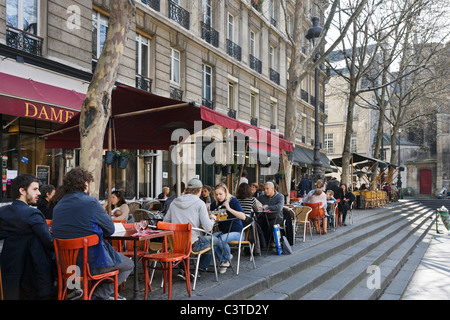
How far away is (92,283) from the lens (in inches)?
145

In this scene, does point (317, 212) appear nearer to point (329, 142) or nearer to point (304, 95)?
point (304, 95)

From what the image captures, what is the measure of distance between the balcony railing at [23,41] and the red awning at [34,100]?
1.03 metres

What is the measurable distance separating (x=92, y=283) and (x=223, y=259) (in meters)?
2.06

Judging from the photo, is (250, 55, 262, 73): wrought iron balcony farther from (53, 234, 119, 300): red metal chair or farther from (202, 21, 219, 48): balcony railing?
(53, 234, 119, 300): red metal chair

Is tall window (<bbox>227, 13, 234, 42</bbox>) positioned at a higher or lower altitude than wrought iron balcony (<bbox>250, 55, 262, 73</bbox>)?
higher

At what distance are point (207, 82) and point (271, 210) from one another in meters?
11.0

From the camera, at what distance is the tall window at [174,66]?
1470 cm

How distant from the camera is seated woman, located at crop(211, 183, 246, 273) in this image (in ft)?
17.4

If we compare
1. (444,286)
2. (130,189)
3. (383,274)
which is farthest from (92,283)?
(130,189)

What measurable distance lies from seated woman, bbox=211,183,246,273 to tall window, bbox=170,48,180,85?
956 centimetres

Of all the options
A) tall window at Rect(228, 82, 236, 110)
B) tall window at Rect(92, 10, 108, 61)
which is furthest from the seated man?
tall window at Rect(228, 82, 236, 110)

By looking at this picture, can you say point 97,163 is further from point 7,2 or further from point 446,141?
point 446,141

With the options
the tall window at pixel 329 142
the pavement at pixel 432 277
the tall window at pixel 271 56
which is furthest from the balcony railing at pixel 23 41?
the tall window at pixel 329 142
